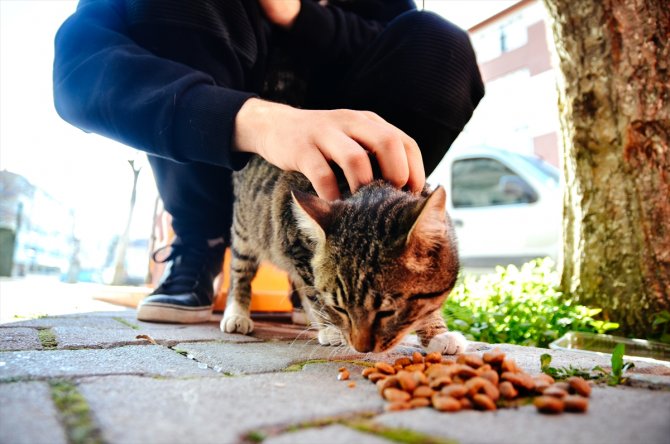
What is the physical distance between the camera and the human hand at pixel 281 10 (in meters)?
2.22

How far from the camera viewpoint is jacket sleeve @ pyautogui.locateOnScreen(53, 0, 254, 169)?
1559 mm

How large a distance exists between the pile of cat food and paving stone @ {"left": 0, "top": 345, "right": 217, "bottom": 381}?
0.52 m

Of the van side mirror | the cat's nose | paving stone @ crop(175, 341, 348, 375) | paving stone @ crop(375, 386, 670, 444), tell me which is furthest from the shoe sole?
the van side mirror

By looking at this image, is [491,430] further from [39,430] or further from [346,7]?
[346,7]

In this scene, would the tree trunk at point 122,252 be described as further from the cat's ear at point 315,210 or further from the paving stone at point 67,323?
the cat's ear at point 315,210

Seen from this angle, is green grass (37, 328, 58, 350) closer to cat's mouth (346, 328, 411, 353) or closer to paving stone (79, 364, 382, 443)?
paving stone (79, 364, 382, 443)

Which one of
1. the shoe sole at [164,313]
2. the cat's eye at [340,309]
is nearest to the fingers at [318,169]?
the cat's eye at [340,309]

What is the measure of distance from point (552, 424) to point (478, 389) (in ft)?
0.58

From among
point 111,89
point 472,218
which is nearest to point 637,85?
point 111,89

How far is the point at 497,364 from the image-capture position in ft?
4.02

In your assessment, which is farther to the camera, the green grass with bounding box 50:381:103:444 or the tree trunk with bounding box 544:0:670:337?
the tree trunk with bounding box 544:0:670:337

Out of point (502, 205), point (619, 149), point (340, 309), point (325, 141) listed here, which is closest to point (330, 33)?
point (325, 141)

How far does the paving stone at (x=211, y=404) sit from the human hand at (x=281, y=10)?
5.90 ft

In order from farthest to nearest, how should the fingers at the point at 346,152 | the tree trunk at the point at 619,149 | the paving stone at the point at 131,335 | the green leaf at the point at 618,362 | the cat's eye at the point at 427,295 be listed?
the tree trunk at the point at 619,149 → the paving stone at the point at 131,335 → the cat's eye at the point at 427,295 → the fingers at the point at 346,152 → the green leaf at the point at 618,362
